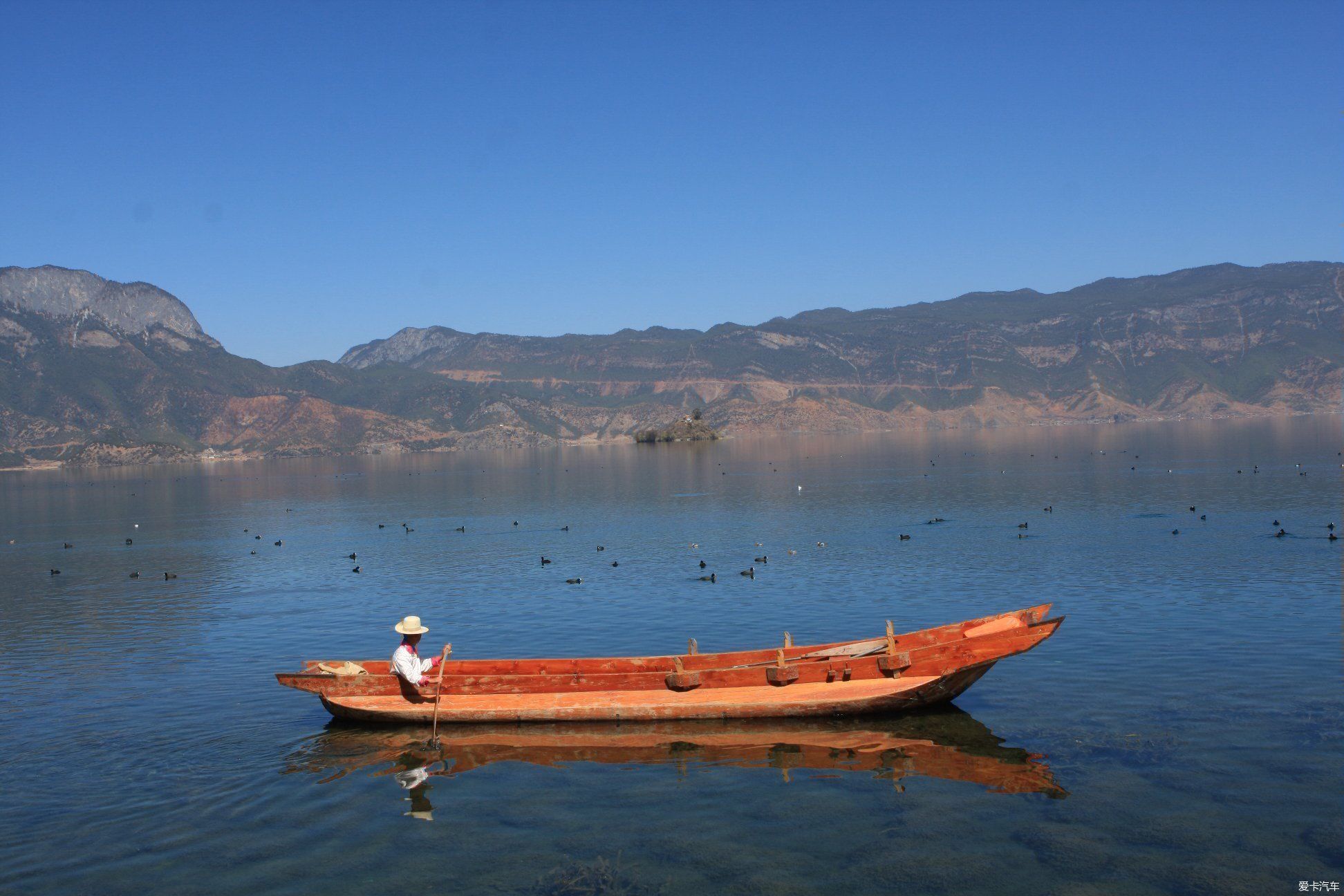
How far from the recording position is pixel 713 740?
24.3 metres

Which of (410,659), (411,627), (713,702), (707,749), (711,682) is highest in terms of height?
(411,627)

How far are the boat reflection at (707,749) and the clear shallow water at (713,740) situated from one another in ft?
0.36

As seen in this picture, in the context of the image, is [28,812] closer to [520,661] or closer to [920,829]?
[520,661]

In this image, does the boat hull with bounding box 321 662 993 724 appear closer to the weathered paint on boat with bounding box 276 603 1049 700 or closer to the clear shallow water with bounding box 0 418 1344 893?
the weathered paint on boat with bounding box 276 603 1049 700

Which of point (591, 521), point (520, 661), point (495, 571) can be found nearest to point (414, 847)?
point (520, 661)

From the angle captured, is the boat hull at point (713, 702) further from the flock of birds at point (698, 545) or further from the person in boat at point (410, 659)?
the flock of birds at point (698, 545)

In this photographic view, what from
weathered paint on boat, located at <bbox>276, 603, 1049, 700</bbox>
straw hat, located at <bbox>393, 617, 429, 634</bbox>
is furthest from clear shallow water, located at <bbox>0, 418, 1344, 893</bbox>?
straw hat, located at <bbox>393, 617, 429, 634</bbox>

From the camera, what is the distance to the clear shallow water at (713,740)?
17938 millimetres

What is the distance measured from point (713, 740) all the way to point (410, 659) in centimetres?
775

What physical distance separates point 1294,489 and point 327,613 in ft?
249

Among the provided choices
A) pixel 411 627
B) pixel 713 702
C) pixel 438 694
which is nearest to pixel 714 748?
pixel 713 702

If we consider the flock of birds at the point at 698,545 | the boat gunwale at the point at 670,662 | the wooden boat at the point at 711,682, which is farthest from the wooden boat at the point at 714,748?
the flock of birds at the point at 698,545

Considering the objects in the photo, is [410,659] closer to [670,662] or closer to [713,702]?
[670,662]

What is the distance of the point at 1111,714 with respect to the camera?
24.7 meters
